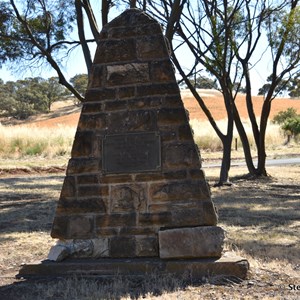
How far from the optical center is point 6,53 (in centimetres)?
1448

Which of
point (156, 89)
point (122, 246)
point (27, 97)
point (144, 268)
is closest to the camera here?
point (144, 268)

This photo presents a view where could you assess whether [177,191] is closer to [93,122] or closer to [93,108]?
[93,122]

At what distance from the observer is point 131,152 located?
19.2 ft

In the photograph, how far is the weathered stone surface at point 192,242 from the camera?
5.58 m

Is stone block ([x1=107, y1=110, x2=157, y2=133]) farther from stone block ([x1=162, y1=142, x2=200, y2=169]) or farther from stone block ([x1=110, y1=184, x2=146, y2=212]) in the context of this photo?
stone block ([x1=110, y1=184, x2=146, y2=212])

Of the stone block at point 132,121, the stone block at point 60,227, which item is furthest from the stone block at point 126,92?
the stone block at point 60,227

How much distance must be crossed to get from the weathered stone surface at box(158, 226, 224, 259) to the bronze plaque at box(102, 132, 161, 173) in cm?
73

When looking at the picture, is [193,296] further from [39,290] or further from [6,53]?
[6,53]

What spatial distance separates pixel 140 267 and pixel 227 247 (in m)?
1.65

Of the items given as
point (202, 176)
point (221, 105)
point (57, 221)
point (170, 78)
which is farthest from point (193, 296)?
point (221, 105)

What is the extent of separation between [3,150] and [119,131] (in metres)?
25.0

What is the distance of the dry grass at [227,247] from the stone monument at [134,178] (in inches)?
15.2

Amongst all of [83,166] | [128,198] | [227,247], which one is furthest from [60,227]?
[227,247]

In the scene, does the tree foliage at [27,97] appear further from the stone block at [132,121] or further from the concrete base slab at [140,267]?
the concrete base slab at [140,267]
